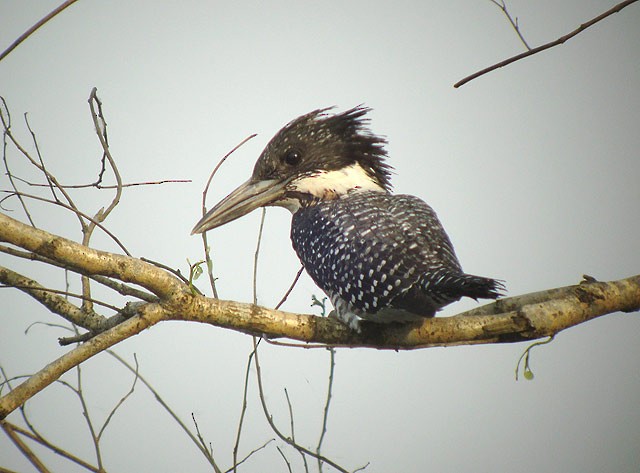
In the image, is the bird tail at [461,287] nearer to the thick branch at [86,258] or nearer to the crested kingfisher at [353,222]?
the crested kingfisher at [353,222]

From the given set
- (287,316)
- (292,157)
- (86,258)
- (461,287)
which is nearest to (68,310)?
(86,258)

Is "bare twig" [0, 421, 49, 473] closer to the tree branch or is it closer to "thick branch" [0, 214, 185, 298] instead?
the tree branch

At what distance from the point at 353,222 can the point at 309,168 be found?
50cm

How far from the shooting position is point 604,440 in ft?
11.2

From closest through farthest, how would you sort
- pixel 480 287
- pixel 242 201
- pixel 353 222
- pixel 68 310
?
1. pixel 480 287
2. pixel 68 310
3. pixel 353 222
4. pixel 242 201

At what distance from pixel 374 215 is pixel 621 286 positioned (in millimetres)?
748

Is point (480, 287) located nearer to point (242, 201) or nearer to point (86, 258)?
point (86, 258)

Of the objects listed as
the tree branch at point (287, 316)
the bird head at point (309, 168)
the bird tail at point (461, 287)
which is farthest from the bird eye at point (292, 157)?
the bird tail at point (461, 287)

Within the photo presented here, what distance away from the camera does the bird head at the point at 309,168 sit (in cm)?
214

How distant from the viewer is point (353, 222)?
1764 millimetres

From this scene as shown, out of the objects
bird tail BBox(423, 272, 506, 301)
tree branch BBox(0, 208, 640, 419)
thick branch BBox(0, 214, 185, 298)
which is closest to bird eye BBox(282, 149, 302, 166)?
tree branch BBox(0, 208, 640, 419)

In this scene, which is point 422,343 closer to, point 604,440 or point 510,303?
point 510,303

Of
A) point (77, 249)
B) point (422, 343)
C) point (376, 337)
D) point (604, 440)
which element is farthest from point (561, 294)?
point (604, 440)

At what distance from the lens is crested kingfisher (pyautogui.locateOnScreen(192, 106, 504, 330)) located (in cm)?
149
